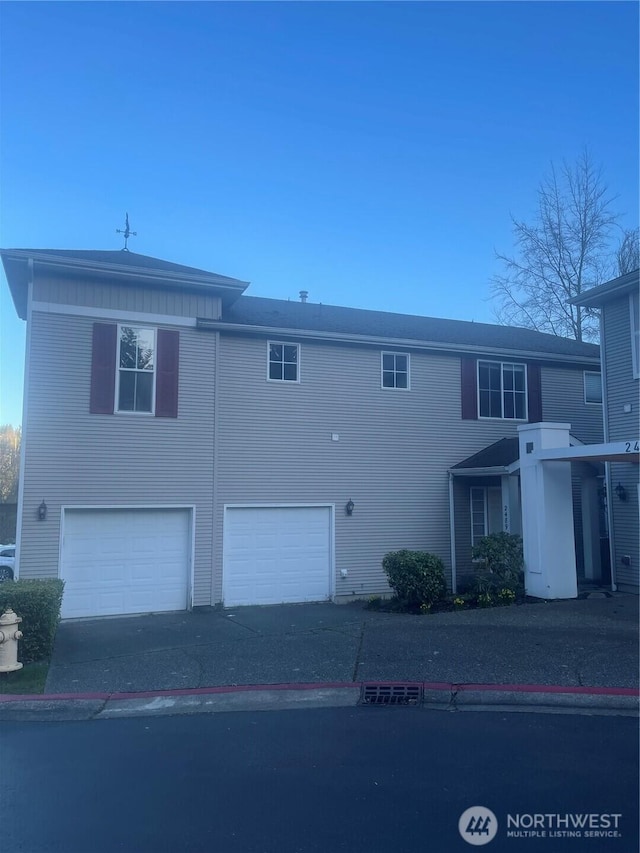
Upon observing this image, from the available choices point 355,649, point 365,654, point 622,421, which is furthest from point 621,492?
point 365,654

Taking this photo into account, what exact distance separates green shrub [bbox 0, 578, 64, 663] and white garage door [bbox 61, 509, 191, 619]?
3.22 meters

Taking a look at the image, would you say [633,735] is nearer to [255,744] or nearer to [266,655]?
[255,744]

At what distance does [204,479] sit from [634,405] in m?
8.76

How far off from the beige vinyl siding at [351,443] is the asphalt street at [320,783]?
25.2 ft

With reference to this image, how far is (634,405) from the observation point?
14.3 metres

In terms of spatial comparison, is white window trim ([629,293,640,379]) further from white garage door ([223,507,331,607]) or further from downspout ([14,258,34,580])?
downspout ([14,258,34,580])

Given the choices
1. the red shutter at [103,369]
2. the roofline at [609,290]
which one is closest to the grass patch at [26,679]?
the red shutter at [103,369]

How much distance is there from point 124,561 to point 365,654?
5.94 metres

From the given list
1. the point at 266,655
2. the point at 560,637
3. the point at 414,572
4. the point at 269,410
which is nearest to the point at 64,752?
the point at 266,655

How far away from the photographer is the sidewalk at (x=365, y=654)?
802 centimetres

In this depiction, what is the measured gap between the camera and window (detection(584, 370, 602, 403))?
18625mm

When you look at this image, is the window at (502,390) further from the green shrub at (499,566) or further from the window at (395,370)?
the green shrub at (499,566)

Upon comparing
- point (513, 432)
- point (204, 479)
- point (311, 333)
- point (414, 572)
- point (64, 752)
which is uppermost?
point (311, 333)

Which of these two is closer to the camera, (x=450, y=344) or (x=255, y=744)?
(x=255, y=744)
